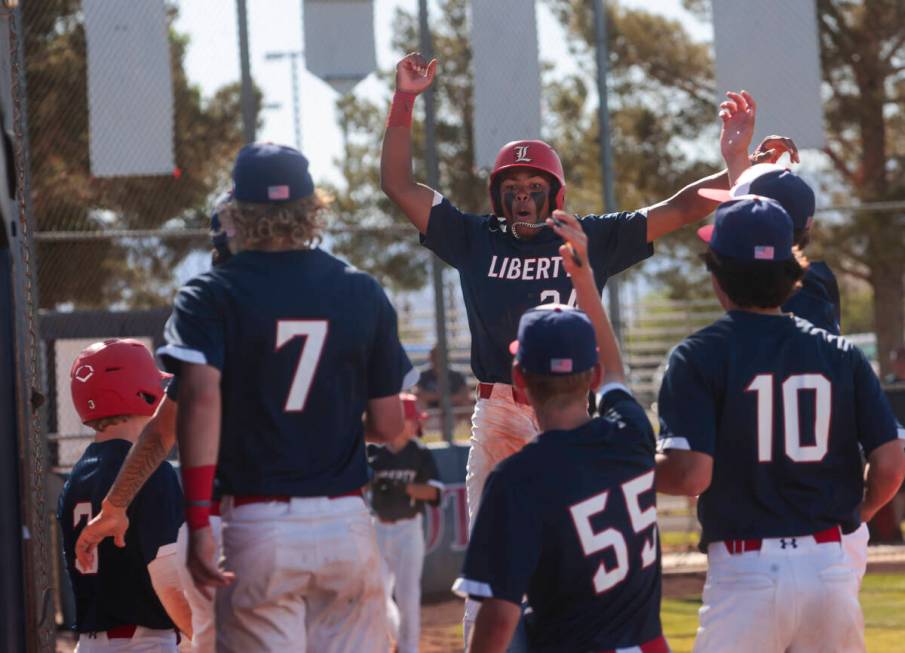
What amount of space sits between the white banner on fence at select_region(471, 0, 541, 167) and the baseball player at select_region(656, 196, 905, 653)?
7.76 m

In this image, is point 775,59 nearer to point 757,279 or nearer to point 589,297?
point 757,279

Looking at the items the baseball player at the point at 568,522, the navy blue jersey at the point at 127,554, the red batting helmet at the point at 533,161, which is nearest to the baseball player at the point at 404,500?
the red batting helmet at the point at 533,161

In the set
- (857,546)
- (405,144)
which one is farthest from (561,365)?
(405,144)

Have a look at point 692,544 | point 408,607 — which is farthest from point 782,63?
point 408,607

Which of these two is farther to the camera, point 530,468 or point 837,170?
point 837,170

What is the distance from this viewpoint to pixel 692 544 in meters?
13.8

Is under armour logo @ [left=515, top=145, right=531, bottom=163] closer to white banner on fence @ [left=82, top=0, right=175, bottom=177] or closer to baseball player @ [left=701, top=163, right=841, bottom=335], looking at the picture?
baseball player @ [left=701, top=163, right=841, bottom=335]

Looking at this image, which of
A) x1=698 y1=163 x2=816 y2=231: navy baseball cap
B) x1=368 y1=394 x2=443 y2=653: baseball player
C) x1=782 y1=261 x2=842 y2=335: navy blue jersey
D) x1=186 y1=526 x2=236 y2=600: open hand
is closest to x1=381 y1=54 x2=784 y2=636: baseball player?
x1=698 y1=163 x2=816 y2=231: navy baseball cap

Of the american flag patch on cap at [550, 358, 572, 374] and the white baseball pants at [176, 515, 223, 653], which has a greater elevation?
the american flag patch on cap at [550, 358, 572, 374]

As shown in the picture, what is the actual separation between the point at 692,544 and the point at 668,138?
5.66 m

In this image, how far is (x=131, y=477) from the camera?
4480mm

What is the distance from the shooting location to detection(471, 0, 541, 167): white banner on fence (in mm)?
11866

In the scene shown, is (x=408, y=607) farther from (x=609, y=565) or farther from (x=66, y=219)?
(x=609, y=565)

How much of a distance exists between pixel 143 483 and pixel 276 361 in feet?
3.01
